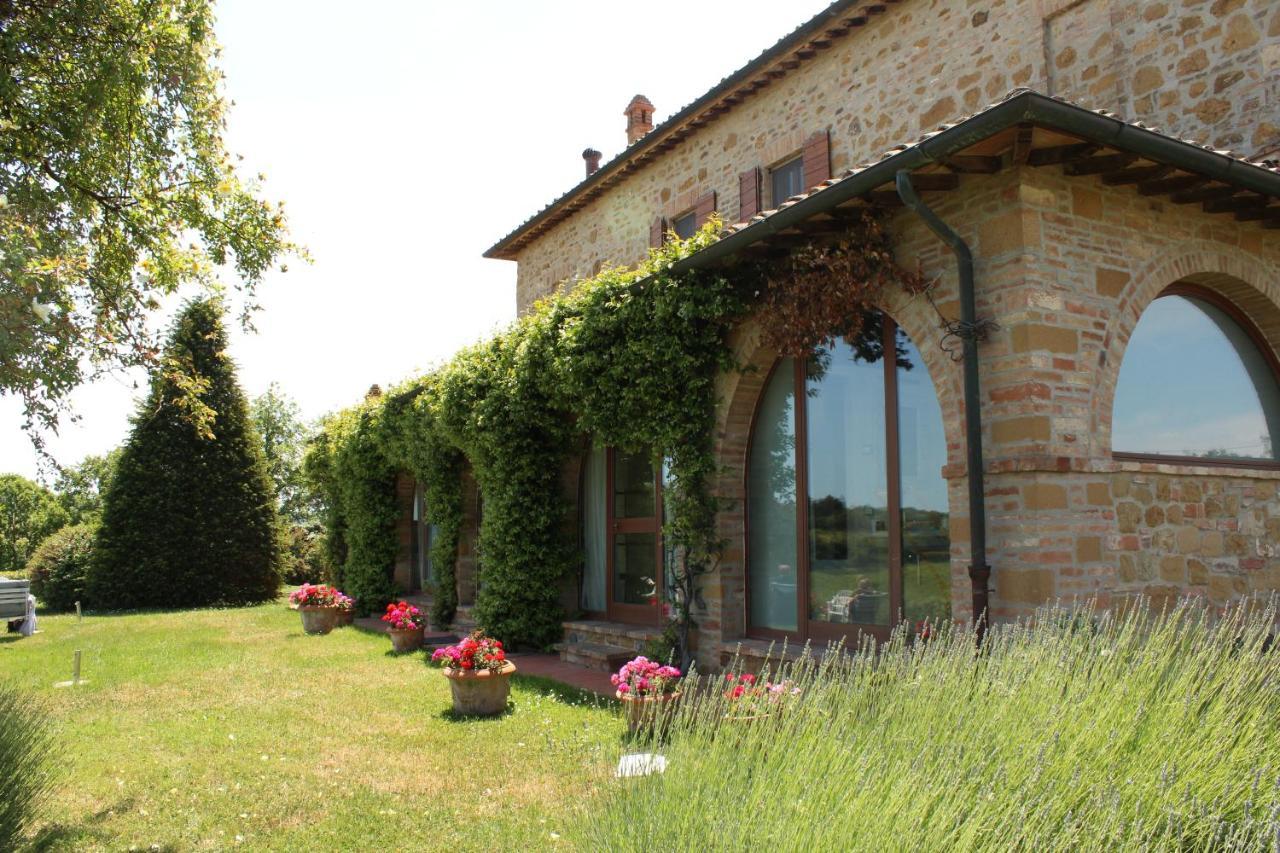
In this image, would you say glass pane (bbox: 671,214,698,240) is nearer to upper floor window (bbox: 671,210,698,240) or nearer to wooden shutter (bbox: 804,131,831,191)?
upper floor window (bbox: 671,210,698,240)

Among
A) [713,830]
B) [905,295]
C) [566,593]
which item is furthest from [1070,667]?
[566,593]

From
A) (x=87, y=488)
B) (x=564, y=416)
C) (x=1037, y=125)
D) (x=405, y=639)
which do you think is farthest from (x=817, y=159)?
(x=87, y=488)

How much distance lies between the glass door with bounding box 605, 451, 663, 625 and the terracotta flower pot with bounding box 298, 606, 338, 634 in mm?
5119

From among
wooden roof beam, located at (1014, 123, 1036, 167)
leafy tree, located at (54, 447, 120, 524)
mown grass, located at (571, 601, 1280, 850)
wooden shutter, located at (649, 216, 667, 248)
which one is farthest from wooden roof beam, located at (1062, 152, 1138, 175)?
leafy tree, located at (54, 447, 120, 524)

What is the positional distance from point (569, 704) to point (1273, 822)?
611 centimetres

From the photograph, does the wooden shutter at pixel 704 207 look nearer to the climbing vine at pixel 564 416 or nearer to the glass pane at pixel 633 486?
the climbing vine at pixel 564 416

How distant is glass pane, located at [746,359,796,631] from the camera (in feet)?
24.6

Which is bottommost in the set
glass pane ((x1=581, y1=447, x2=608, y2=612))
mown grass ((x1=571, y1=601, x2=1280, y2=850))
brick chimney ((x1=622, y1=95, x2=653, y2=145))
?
mown grass ((x1=571, y1=601, x2=1280, y2=850))

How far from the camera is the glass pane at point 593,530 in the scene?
35.4 ft

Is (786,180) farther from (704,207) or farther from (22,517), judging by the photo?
(22,517)

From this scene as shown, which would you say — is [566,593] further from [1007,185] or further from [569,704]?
[1007,185]

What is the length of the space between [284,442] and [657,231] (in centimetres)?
3219

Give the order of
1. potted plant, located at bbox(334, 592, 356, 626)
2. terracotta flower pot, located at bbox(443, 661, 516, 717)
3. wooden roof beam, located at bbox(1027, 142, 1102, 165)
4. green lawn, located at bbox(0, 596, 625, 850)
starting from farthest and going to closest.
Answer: potted plant, located at bbox(334, 592, 356, 626) → terracotta flower pot, located at bbox(443, 661, 516, 717) → wooden roof beam, located at bbox(1027, 142, 1102, 165) → green lawn, located at bbox(0, 596, 625, 850)

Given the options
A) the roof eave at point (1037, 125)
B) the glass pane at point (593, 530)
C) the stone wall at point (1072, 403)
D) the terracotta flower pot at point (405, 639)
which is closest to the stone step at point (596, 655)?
the glass pane at point (593, 530)
